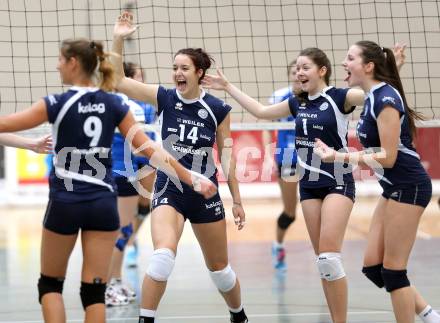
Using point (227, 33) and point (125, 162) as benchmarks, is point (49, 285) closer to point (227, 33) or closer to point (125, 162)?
point (125, 162)

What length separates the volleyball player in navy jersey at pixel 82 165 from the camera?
4.61 metres

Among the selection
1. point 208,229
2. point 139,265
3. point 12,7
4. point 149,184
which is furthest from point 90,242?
A: point 12,7

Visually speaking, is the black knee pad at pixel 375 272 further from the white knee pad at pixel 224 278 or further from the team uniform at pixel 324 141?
the white knee pad at pixel 224 278

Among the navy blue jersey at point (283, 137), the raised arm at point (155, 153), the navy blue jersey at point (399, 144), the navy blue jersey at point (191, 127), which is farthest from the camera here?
the navy blue jersey at point (283, 137)

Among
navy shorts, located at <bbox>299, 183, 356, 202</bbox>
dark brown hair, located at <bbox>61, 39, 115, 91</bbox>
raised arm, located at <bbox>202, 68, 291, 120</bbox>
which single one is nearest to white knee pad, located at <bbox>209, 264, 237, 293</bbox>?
navy shorts, located at <bbox>299, 183, 356, 202</bbox>

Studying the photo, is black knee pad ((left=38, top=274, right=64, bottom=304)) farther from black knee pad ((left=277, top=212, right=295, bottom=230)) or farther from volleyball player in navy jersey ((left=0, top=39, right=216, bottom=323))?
black knee pad ((left=277, top=212, right=295, bottom=230))

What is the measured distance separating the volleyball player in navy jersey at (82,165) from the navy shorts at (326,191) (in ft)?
4.88

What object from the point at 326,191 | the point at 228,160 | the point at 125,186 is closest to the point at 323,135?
the point at 326,191

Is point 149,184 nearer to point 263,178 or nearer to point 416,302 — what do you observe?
point 416,302

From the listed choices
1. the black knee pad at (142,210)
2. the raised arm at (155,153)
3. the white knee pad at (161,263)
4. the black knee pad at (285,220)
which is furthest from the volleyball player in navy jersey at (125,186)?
the raised arm at (155,153)

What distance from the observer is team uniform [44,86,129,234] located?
461 centimetres

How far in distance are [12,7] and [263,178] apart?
16.5 ft

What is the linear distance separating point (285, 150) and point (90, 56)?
16.1 ft

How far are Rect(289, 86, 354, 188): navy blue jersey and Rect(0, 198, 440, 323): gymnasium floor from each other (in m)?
1.25
